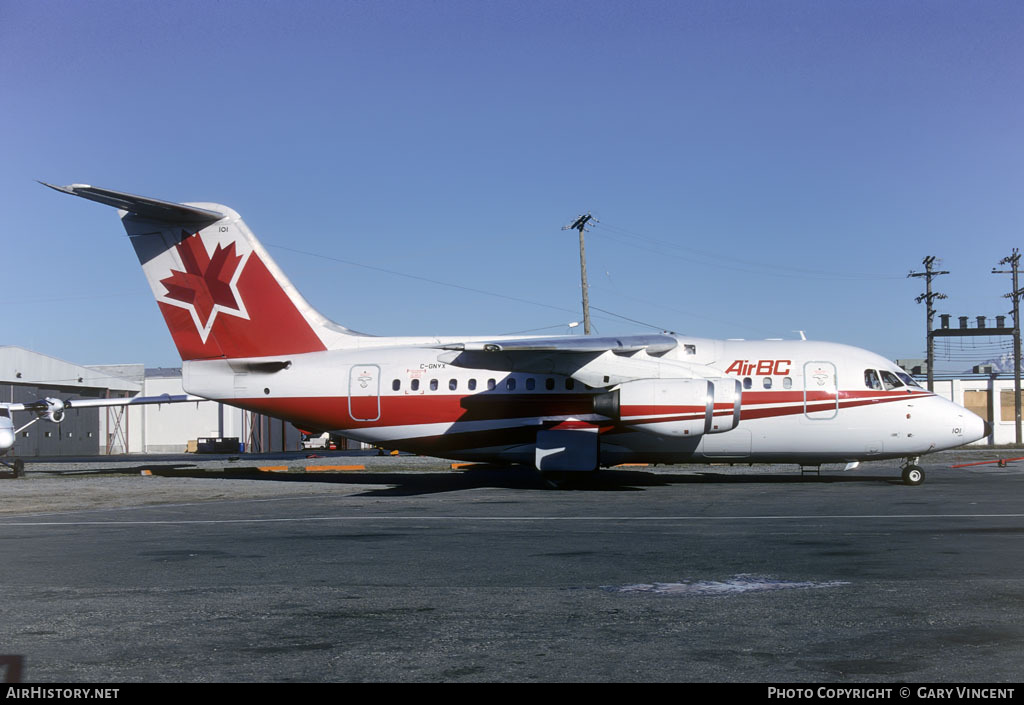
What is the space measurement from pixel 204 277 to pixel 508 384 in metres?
8.76

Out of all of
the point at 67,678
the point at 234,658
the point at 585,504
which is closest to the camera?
the point at 67,678

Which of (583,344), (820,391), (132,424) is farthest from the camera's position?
(132,424)

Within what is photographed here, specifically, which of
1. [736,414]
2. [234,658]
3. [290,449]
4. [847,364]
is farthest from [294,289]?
[290,449]

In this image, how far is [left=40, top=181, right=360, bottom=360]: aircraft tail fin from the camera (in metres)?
24.9

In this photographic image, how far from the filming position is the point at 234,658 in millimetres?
6508

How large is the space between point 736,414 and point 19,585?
56.8ft

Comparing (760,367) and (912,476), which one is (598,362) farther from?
(912,476)

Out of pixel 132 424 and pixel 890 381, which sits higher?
pixel 890 381

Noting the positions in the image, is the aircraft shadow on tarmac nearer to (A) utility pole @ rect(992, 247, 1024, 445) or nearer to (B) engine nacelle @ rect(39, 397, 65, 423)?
(B) engine nacelle @ rect(39, 397, 65, 423)

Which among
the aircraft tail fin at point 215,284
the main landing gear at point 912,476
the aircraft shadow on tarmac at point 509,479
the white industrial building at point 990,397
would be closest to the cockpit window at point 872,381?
the main landing gear at point 912,476

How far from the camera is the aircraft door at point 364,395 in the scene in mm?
25250

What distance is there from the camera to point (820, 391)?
24359 millimetres

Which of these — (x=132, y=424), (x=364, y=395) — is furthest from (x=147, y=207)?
(x=132, y=424)
